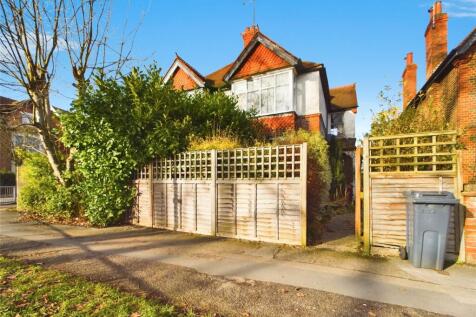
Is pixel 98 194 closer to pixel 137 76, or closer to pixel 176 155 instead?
pixel 176 155

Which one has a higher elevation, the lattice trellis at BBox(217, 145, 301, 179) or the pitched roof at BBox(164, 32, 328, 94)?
the pitched roof at BBox(164, 32, 328, 94)

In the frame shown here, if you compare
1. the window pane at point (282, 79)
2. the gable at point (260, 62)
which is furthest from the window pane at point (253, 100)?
the window pane at point (282, 79)

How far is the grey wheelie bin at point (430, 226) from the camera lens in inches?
175

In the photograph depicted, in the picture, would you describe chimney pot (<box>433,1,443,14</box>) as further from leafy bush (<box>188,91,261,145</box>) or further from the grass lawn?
the grass lawn

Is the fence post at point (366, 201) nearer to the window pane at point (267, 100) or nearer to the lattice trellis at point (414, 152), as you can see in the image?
the lattice trellis at point (414, 152)

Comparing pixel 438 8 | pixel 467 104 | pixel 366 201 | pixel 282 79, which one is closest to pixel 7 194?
pixel 282 79

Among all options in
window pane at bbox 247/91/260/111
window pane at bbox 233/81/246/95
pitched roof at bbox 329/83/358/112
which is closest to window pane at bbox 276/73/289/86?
window pane at bbox 247/91/260/111

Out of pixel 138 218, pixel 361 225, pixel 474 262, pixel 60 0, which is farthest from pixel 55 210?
pixel 474 262

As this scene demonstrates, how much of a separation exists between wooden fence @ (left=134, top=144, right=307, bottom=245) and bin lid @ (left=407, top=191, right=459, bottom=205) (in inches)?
80.3

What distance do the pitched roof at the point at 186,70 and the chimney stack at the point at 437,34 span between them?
1275 centimetres

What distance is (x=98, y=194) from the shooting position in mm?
8172

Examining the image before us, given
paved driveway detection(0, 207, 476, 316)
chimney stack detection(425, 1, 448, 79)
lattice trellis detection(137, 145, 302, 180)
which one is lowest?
paved driveway detection(0, 207, 476, 316)

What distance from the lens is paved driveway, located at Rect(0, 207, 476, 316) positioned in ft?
10.9

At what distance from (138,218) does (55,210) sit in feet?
11.3
